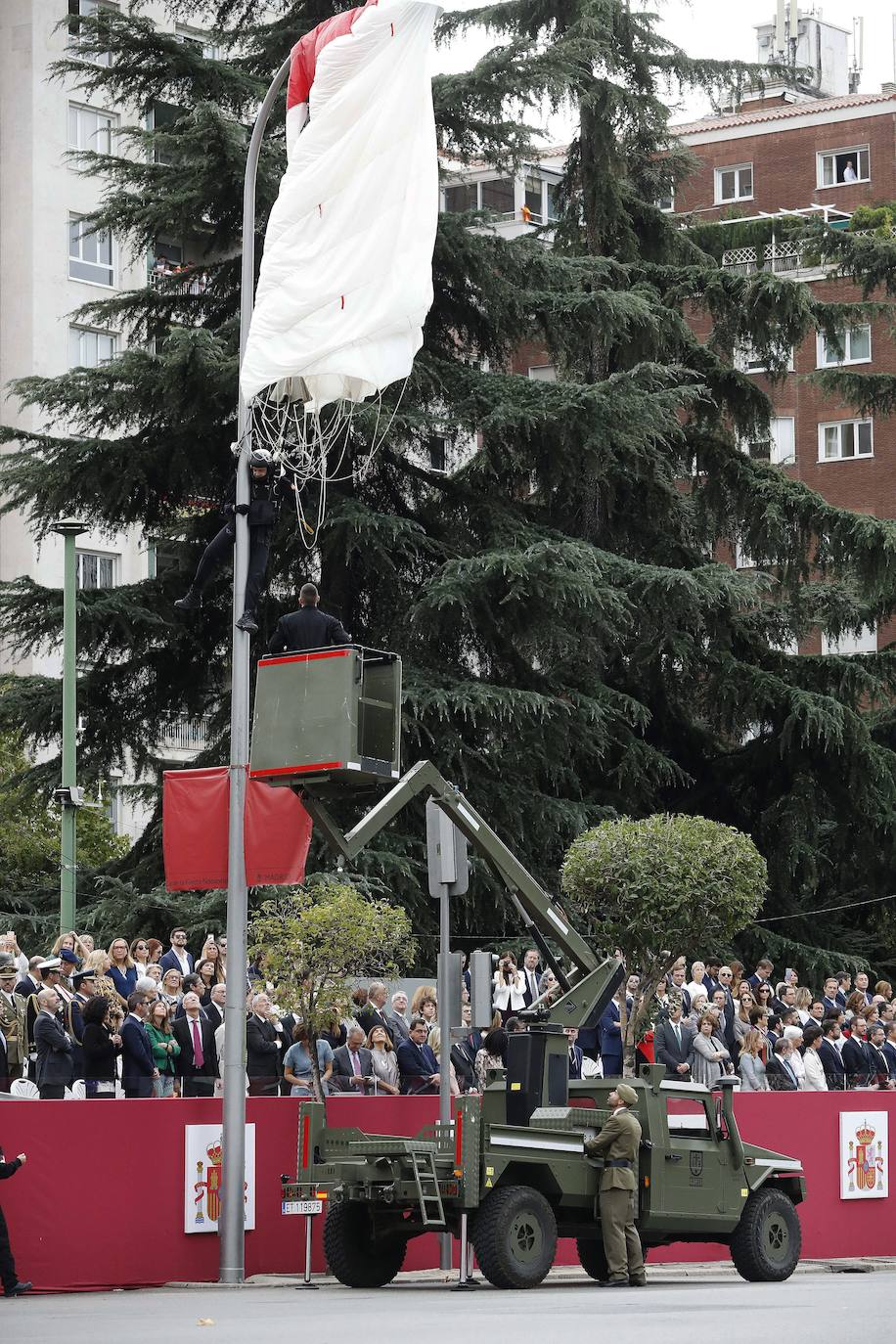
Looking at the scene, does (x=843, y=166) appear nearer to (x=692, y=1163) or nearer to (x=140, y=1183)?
(x=692, y=1163)

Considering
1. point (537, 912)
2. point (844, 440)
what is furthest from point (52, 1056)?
point (844, 440)

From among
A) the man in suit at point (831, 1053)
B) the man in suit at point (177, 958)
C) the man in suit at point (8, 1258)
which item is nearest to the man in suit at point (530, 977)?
the man in suit at point (831, 1053)

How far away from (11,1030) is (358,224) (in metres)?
→ 7.31

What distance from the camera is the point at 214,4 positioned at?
125ft

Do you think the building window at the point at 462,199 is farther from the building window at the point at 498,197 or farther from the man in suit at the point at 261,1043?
the man in suit at the point at 261,1043

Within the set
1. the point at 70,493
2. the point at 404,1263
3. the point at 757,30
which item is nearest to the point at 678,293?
the point at 70,493

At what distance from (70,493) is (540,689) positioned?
25.4 feet

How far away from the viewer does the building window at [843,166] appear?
223ft

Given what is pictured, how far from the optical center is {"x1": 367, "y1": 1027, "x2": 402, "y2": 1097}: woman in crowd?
66.0 ft

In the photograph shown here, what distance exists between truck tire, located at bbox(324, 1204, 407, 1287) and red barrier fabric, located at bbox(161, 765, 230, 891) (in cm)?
311

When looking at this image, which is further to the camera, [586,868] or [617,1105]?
[586,868]

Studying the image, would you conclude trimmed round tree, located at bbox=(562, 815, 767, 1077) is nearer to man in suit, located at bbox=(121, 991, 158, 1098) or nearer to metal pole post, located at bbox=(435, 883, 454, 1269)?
metal pole post, located at bbox=(435, 883, 454, 1269)

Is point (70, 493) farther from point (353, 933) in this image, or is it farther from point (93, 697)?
point (353, 933)

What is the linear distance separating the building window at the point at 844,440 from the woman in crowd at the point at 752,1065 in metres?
42.4
